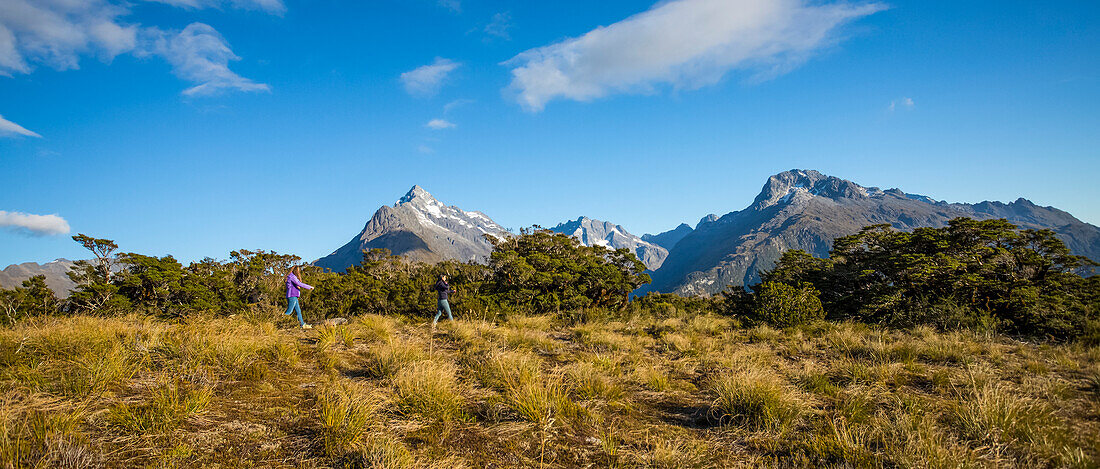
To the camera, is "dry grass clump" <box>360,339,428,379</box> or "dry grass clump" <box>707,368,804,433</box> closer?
"dry grass clump" <box>707,368,804,433</box>

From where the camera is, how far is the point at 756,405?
4996 mm

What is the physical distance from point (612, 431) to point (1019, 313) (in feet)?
49.2

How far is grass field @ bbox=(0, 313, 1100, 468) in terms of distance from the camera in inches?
146

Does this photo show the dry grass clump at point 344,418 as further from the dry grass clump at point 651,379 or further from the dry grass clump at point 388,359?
the dry grass clump at point 651,379

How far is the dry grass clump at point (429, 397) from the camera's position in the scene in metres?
4.79

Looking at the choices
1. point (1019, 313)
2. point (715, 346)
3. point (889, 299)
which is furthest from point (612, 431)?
point (1019, 313)

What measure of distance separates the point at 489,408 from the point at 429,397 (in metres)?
0.76

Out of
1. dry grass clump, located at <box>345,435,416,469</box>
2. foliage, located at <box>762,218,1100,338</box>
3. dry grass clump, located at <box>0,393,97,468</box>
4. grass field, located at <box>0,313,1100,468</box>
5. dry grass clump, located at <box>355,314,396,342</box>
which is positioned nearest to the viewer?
dry grass clump, located at <box>0,393,97,468</box>

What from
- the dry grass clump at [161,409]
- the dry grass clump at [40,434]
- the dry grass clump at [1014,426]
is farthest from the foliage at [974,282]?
the dry grass clump at [40,434]

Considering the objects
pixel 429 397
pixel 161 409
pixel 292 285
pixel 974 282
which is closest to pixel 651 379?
pixel 429 397

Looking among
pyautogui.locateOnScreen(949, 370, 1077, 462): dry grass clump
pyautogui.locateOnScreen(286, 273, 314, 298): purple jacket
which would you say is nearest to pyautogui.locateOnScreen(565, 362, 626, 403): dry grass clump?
pyautogui.locateOnScreen(949, 370, 1077, 462): dry grass clump

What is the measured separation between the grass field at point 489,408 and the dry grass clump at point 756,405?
25mm

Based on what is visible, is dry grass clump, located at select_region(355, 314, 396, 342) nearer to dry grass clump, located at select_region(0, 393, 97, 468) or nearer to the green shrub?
dry grass clump, located at select_region(0, 393, 97, 468)

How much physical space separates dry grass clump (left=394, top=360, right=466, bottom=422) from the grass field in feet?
0.08
